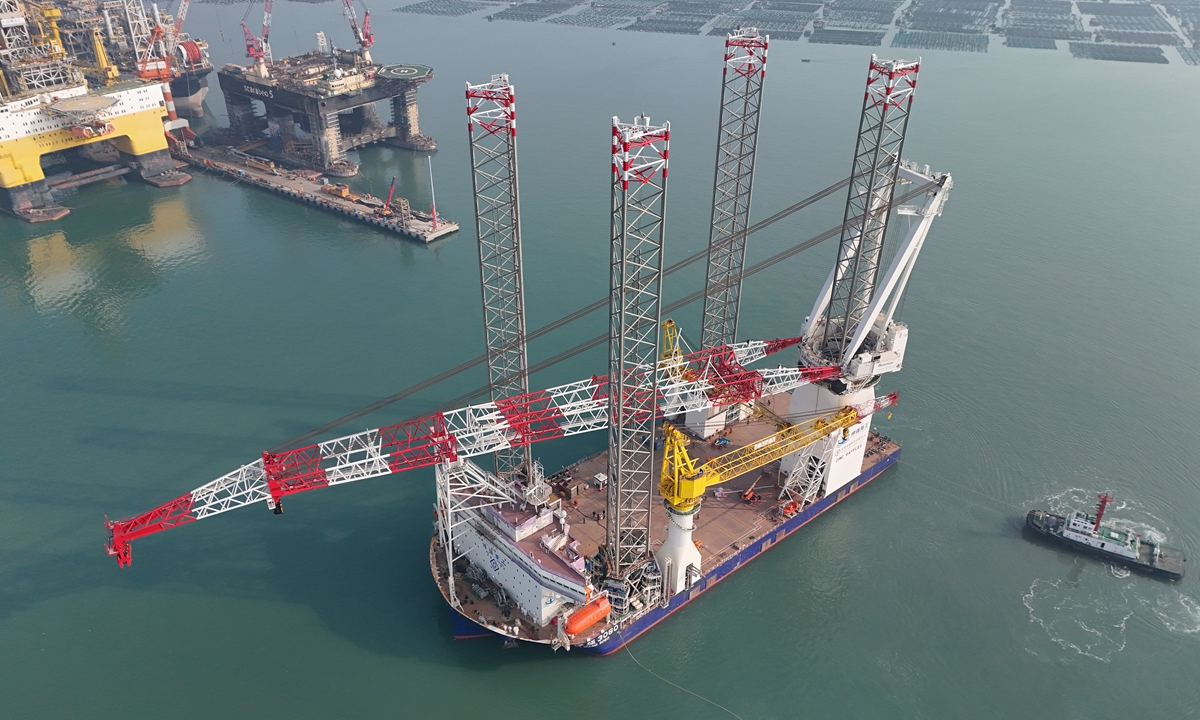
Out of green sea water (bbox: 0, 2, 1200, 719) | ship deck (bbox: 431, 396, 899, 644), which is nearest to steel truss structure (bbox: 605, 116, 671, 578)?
ship deck (bbox: 431, 396, 899, 644)

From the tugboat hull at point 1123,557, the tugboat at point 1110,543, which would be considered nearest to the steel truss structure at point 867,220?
the tugboat hull at point 1123,557

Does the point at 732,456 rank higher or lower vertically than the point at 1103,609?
higher

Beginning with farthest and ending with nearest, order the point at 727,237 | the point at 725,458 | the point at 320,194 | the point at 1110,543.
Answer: the point at 320,194 < the point at 727,237 < the point at 725,458 < the point at 1110,543

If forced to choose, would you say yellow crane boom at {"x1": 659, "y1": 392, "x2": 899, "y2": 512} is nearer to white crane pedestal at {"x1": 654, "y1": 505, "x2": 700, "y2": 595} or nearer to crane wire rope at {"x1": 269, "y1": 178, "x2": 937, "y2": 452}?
white crane pedestal at {"x1": 654, "y1": 505, "x2": 700, "y2": 595}

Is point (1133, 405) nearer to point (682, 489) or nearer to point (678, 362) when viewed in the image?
point (678, 362)

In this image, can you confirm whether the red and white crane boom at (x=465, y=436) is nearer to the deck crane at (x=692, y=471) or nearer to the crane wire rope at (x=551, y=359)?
the crane wire rope at (x=551, y=359)

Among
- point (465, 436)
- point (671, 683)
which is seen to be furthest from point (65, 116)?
point (671, 683)

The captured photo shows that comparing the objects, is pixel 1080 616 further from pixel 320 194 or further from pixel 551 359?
pixel 320 194

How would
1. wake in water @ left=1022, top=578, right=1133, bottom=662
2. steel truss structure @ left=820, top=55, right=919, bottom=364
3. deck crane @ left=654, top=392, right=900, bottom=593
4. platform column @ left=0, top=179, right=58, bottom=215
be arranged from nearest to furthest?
deck crane @ left=654, top=392, right=900, bottom=593 → steel truss structure @ left=820, top=55, right=919, bottom=364 → wake in water @ left=1022, top=578, right=1133, bottom=662 → platform column @ left=0, top=179, right=58, bottom=215
